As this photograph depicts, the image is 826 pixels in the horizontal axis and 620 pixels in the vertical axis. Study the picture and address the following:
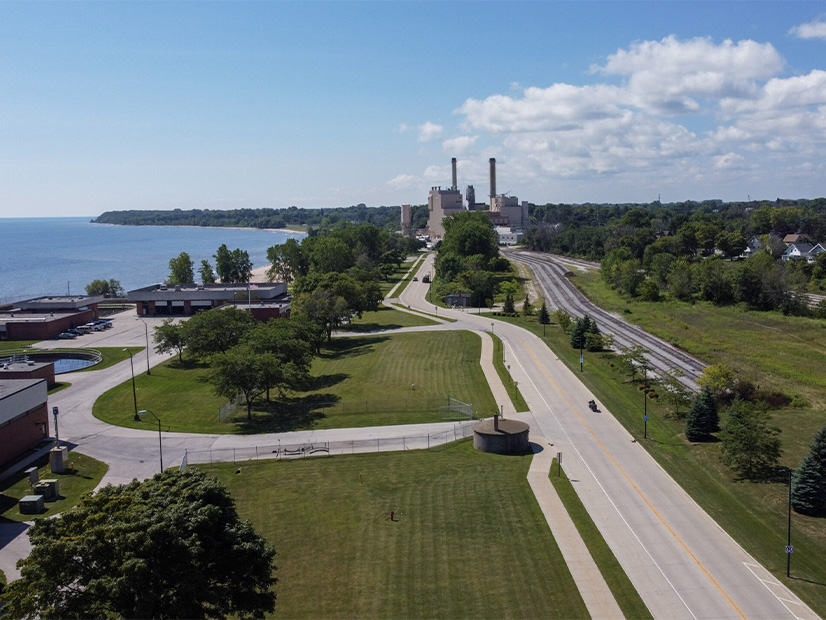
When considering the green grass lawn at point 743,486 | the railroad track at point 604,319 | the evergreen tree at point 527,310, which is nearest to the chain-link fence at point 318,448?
the green grass lawn at point 743,486

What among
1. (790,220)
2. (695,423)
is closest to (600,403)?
(695,423)

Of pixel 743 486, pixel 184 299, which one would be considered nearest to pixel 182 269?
pixel 184 299

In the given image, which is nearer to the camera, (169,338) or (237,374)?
(237,374)

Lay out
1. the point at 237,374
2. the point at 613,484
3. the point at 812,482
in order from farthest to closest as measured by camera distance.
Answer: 1. the point at 237,374
2. the point at 613,484
3. the point at 812,482

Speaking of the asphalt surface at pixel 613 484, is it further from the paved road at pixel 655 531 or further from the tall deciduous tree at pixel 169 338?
the tall deciduous tree at pixel 169 338

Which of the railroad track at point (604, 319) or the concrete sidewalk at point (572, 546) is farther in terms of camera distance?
the railroad track at point (604, 319)

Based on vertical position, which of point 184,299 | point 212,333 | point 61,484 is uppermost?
point 184,299

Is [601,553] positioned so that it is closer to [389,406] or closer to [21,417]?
[389,406]
